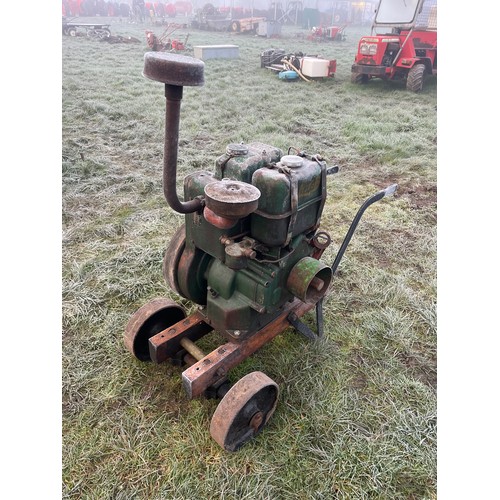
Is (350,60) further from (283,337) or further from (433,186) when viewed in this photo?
(283,337)

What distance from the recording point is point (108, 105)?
7488mm

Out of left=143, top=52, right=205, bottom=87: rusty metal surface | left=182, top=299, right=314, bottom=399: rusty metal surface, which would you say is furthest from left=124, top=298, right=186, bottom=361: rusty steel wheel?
left=143, top=52, right=205, bottom=87: rusty metal surface

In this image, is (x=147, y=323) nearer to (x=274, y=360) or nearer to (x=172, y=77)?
(x=274, y=360)

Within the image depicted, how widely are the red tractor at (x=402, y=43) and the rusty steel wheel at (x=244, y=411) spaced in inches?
372

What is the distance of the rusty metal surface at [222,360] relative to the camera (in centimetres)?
198

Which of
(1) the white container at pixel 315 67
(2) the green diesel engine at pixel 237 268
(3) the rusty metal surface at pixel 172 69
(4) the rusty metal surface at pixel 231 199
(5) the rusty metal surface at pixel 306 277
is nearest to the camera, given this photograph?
(3) the rusty metal surface at pixel 172 69

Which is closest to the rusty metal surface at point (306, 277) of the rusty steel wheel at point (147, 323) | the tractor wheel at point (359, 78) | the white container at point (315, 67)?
the rusty steel wheel at point (147, 323)

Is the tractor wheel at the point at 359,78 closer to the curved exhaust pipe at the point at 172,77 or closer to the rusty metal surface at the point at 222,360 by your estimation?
the rusty metal surface at the point at 222,360

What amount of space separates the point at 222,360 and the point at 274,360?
54 cm

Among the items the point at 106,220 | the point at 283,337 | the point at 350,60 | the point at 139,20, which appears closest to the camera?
the point at 283,337

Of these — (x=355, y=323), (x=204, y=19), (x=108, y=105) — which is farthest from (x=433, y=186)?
(x=204, y=19)

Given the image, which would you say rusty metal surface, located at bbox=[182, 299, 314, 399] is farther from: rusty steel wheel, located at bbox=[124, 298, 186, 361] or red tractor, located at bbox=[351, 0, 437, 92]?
red tractor, located at bbox=[351, 0, 437, 92]

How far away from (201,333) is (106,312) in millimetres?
852

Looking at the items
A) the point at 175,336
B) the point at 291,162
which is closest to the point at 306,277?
the point at 291,162
